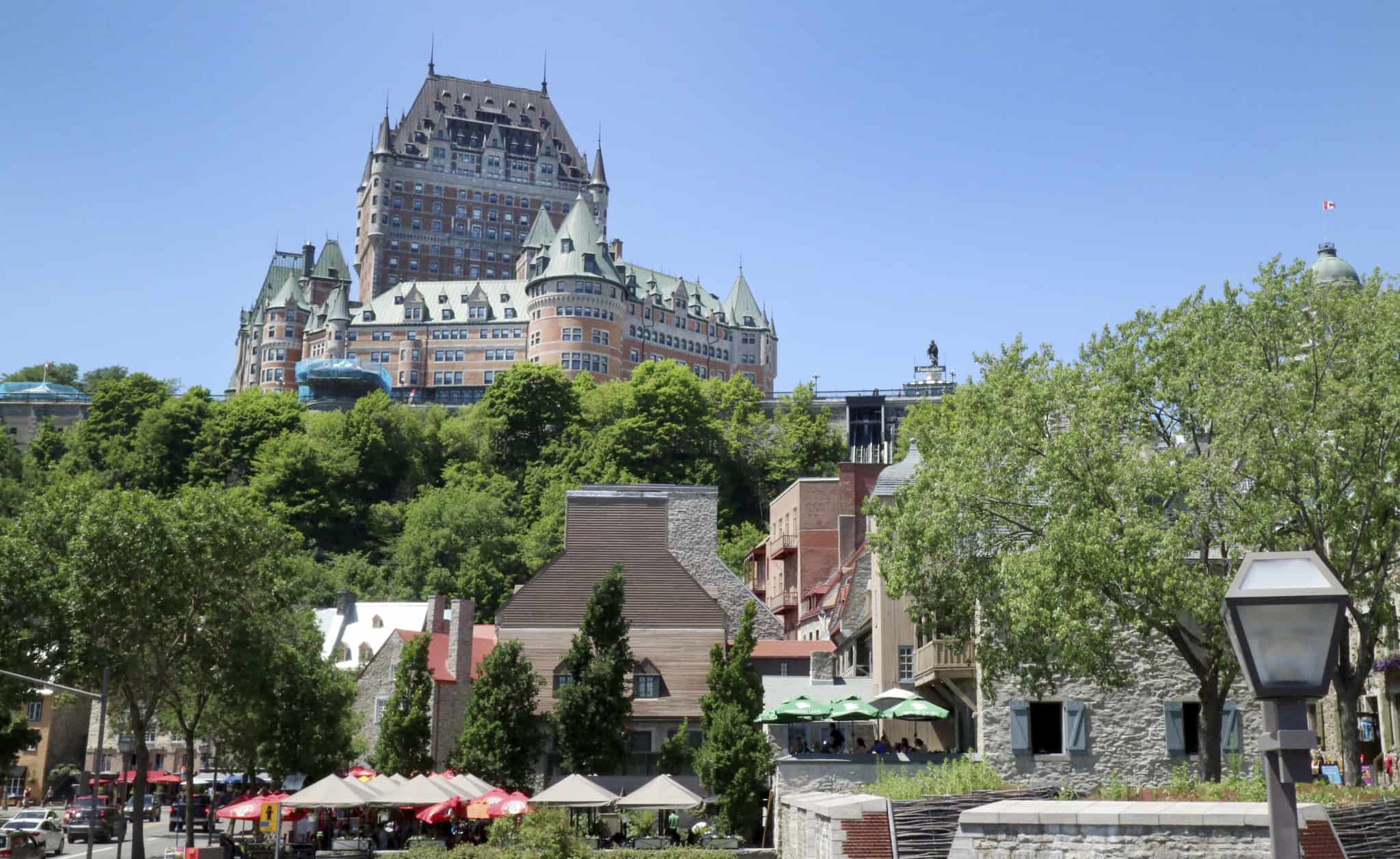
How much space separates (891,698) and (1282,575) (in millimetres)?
33403

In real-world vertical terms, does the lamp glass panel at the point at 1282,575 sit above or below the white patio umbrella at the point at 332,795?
above

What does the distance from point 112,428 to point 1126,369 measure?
117 metres

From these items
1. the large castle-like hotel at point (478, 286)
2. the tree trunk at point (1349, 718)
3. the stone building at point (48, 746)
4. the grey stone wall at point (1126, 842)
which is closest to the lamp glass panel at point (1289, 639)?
the grey stone wall at point (1126, 842)

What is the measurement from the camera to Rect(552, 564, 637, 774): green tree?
47.0 meters

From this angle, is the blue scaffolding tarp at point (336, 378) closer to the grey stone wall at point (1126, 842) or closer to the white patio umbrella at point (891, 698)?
the white patio umbrella at point (891, 698)

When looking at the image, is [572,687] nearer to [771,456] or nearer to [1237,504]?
[1237,504]

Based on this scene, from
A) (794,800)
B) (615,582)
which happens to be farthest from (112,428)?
(794,800)

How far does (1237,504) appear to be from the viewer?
28188mm

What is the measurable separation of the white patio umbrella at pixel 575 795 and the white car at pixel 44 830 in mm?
18724

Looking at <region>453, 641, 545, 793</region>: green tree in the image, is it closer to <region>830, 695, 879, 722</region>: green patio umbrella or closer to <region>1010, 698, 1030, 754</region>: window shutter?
<region>830, 695, 879, 722</region>: green patio umbrella

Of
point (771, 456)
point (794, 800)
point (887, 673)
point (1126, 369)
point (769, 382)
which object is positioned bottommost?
point (794, 800)

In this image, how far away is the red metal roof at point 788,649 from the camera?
56.9m

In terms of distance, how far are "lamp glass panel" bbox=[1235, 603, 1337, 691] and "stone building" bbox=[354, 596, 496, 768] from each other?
46.9 metres

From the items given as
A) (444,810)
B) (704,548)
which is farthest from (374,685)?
(444,810)
